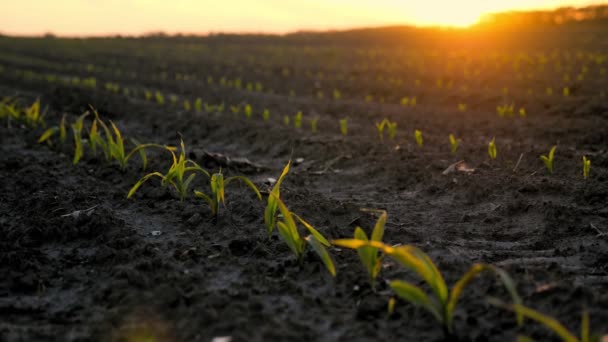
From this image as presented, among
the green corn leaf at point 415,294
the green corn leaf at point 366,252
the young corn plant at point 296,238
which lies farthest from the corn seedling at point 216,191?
the green corn leaf at point 415,294

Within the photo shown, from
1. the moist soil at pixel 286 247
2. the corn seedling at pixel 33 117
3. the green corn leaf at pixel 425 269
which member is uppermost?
the green corn leaf at pixel 425 269

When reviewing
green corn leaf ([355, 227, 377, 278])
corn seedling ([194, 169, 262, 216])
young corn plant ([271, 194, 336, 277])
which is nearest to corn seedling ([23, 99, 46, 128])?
corn seedling ([194, 169, 262, 216])

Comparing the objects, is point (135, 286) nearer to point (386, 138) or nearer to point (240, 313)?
Result: point (240, 313)

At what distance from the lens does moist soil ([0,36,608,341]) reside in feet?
6.18

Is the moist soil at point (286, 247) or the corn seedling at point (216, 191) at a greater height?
the corn seedling at point (216, 191)

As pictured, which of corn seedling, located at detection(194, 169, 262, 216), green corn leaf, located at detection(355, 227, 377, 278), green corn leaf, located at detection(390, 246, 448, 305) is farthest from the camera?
corn seedling, located at detection(194, 169, 262, 216)

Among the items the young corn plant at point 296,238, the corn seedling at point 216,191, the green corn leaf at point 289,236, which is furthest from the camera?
the corn seedling at point 216,191

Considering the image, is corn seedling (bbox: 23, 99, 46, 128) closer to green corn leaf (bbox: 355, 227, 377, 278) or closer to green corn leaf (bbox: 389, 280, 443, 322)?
green corn leaf (bbox: 355, 227, 377, 278)

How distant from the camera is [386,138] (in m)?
6.07

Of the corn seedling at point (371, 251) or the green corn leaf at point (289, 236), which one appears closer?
the corn seedling at point (371, 251)

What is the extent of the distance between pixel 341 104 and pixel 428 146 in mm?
4217

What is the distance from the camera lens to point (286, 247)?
269cm

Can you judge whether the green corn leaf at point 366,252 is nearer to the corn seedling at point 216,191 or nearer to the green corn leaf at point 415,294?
the green corn leaf at point 415,294

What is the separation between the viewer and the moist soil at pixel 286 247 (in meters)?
1.88
